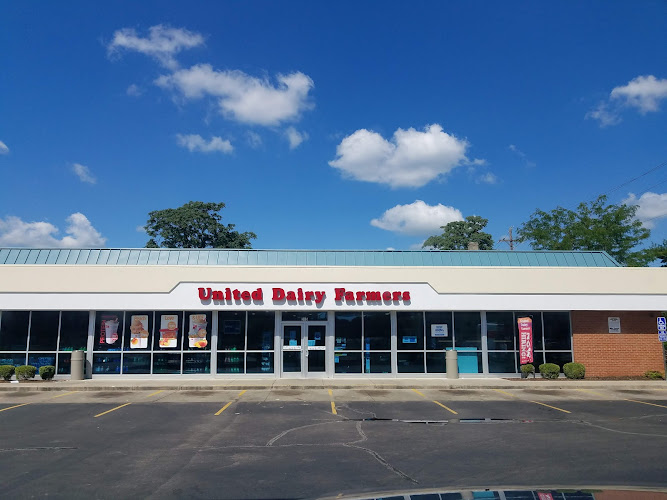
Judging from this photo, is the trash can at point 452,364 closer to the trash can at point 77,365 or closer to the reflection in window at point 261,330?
the reflection in window at point 261,330

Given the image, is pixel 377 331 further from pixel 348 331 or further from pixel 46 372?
pixel 46 372

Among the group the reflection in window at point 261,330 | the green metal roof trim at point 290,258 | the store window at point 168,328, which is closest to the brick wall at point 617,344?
the green metal roof trim at point 290,258

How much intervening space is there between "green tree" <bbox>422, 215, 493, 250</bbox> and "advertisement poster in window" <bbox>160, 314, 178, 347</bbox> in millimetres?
54379

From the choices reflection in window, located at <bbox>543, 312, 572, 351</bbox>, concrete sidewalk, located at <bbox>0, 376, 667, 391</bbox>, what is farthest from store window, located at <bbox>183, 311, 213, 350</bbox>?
reflection in window, located at <bbox>543, 312, 572, 351</bbox>

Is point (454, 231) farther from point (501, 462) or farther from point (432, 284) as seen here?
point (501, 462)

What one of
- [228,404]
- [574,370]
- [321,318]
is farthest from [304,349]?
[574,370]

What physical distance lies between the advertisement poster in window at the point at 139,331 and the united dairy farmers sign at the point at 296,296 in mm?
2818

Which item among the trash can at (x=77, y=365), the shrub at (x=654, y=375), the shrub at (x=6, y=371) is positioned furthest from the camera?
the shrub at (x=654, y=375)

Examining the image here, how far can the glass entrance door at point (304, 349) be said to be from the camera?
72.3 feet

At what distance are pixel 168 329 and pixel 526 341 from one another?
1489cm

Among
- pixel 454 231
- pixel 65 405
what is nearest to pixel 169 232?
pixel 454 231

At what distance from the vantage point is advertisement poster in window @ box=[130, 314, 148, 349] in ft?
72.5

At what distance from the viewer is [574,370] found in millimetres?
21453

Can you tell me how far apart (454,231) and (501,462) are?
219ft
